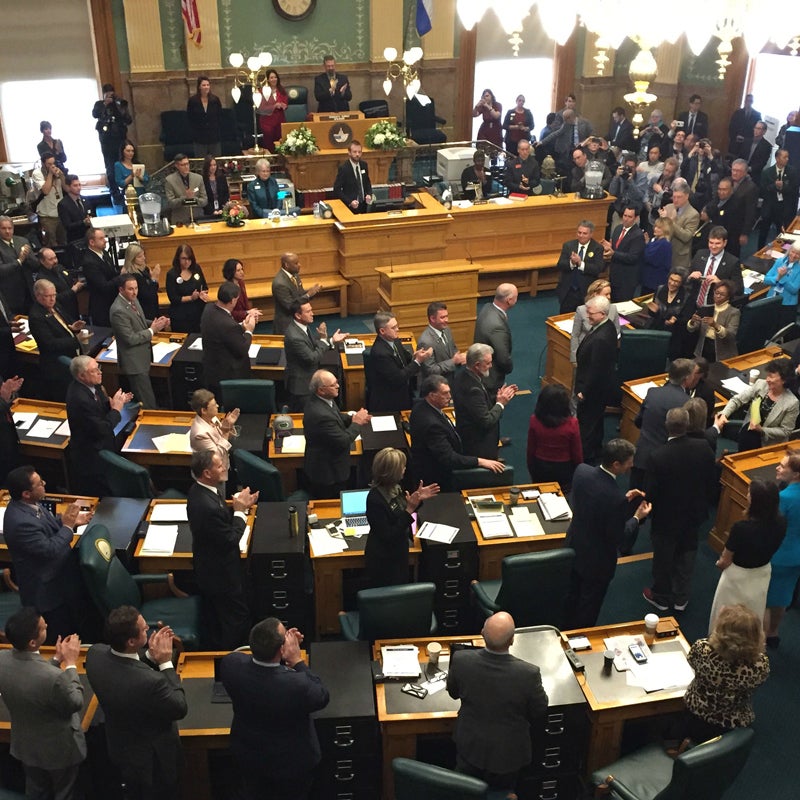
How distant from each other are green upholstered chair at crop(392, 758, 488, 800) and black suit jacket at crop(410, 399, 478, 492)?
104 inches

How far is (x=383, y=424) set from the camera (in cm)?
709

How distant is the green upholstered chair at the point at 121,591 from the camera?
16.4ft

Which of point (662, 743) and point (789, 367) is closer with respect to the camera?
point (662, 743)

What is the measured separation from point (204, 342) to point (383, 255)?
146 inches

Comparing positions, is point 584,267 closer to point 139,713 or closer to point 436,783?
point 436,783

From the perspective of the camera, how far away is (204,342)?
7.52 meters

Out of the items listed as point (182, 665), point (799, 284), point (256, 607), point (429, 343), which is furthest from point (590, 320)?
point (182, 665)

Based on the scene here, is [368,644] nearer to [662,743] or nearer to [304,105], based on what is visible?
[662,743]

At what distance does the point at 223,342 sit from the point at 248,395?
21.3 inches

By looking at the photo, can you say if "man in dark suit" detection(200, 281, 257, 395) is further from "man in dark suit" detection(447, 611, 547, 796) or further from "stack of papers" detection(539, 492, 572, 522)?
"man in dark suit" detection(447, 611, 547, 796)

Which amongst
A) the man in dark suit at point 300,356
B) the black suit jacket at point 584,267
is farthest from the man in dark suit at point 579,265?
the man in dark suit at point 300,356

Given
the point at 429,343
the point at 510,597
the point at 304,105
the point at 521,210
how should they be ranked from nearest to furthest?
the point at 510,597 → the point at 429,343 → the point at 521,210 → the point at 304,105

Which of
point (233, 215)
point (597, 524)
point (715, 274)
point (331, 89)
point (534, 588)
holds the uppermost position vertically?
point (331, 89)

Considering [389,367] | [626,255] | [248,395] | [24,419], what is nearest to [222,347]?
[248,395]
